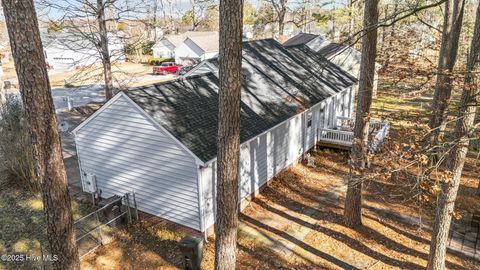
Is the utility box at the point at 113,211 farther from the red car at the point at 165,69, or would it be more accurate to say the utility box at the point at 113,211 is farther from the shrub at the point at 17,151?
the red car at the point at 165,69

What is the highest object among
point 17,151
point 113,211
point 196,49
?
point 196,49

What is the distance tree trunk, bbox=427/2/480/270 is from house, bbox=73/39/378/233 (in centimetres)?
308

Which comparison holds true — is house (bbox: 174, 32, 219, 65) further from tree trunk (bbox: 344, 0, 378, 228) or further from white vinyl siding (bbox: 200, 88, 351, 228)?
tree trunk (bbox: 344, 0, 378, 228)

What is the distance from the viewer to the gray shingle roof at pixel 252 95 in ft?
35.7

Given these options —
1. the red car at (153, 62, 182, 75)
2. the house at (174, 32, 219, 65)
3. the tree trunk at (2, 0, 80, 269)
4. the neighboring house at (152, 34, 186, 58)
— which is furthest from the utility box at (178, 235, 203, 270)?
the neighboring house at (152, 34, 186, 58)

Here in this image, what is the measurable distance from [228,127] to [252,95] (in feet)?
26.4

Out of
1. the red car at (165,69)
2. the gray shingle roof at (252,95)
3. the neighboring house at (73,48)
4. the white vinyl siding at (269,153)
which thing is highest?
the neighboring house at (73,48)

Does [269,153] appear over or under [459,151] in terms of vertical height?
under

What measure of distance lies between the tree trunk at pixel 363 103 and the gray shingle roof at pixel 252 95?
1411 millimetres

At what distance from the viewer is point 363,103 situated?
10133mm

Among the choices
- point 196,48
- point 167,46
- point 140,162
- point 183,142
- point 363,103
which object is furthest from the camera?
point 167,46

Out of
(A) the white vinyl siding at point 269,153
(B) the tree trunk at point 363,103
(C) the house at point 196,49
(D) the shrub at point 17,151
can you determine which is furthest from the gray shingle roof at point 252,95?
(C) the house at point 196,49

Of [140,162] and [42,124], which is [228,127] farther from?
[140,162]

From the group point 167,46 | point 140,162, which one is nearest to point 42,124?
point 140,162
